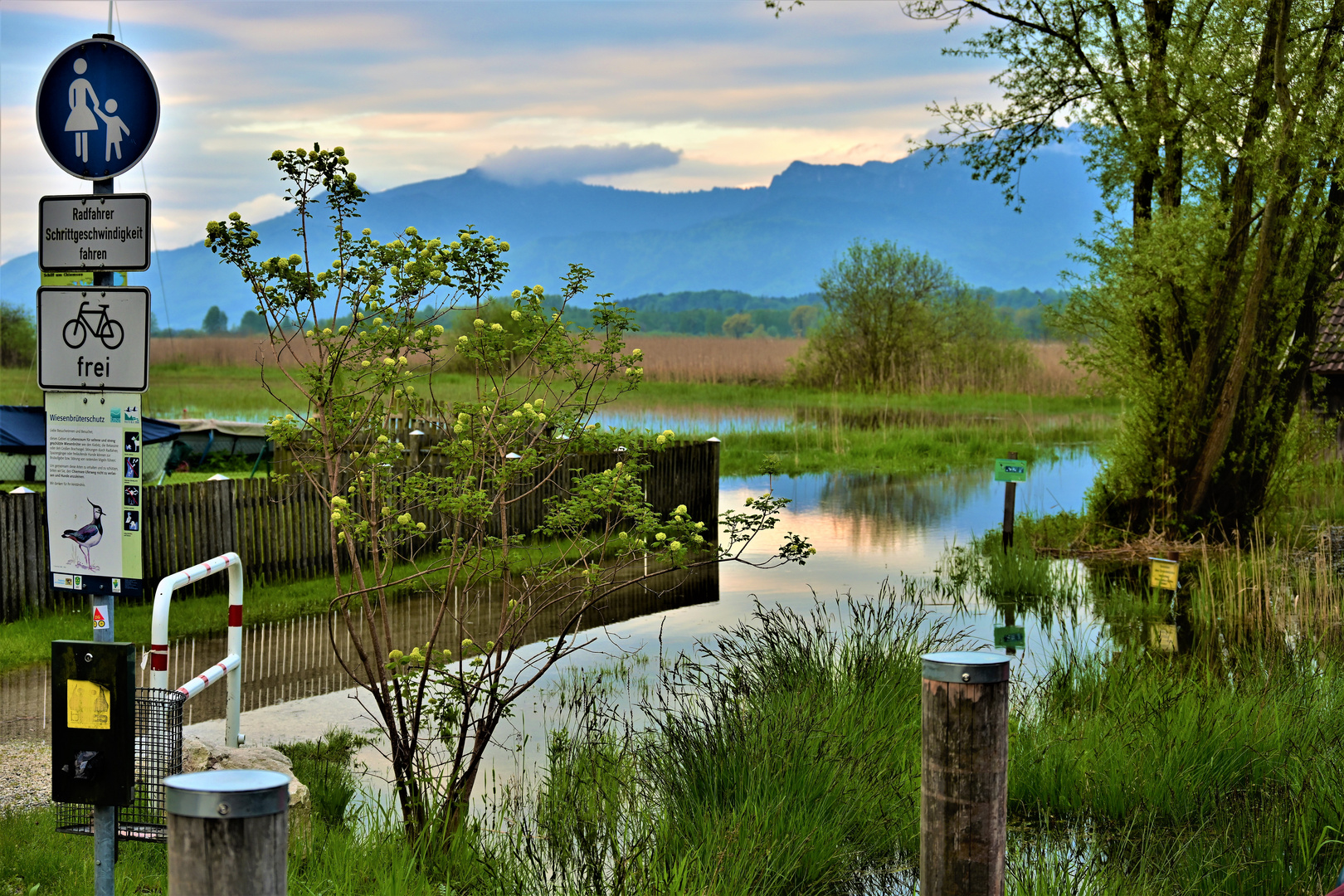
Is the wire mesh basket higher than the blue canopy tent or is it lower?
lower

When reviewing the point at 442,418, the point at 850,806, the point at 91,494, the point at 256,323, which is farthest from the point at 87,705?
the point at 256,323

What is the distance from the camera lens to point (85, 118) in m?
4.18

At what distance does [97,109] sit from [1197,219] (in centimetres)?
1161

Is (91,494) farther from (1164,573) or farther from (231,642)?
(1164,573)

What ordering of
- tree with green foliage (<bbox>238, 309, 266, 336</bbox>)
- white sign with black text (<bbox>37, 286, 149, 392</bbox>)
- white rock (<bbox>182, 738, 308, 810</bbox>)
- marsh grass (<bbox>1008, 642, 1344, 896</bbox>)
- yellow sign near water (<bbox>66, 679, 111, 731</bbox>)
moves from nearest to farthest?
yellow sign near water (<bbox>66, 679, 111, 731</bbox>), white sign with black text (<bbox>37, 286, 149, 392</bbox>), marsh grass (<bbox>1008, 642, 1344, 896</bbox>), white rock (<bbox>182, 738, 308, 810</bbox>), tree with green foliage (<bbox>238, 309, 266, 336</bbox>)

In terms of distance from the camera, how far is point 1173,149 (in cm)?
1395

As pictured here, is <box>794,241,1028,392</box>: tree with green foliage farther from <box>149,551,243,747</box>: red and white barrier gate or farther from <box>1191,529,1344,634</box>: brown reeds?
<box>149,551,243,747</box>: red and white barrier gate

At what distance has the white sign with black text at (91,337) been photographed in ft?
13.3

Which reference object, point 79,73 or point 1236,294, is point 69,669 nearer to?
point 79,73

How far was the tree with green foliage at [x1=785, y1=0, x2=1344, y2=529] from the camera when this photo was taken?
12.3 meters

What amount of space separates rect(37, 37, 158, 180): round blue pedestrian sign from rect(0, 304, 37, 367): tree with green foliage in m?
43.7

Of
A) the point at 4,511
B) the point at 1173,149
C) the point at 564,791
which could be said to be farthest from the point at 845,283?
the point at 564,791

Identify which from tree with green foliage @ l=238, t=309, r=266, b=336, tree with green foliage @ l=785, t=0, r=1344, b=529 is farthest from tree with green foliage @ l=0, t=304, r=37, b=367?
tree with green foliage @ l=785, t=0, r=1344, b=529

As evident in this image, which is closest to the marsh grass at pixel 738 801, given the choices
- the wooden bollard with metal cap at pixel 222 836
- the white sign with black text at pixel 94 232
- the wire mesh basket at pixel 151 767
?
the wire mesh basket at pixel 151 767
